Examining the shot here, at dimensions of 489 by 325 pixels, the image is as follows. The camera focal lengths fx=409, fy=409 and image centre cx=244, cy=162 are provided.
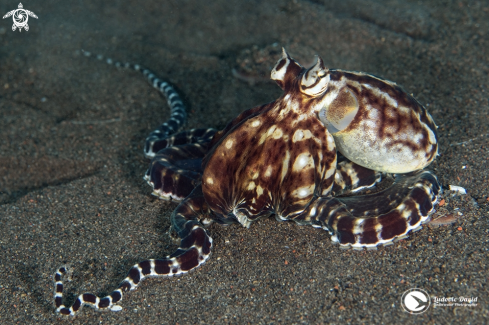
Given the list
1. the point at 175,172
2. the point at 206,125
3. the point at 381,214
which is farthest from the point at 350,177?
the point at 206,125

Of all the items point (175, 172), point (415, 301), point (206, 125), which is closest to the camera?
point (415, 301)

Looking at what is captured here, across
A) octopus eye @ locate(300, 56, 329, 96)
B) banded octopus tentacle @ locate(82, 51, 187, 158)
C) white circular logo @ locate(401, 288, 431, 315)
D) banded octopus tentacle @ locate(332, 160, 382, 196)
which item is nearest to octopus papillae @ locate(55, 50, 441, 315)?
octopus eye @ locate(300, 56, 329, 96)

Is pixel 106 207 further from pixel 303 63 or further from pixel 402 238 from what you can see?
Result: pixel 303 63

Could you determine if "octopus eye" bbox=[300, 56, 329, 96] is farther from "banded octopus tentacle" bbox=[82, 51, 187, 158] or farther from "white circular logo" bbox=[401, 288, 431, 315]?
"banded octopus tentacle" bbox=[82, 51, 187, 158]

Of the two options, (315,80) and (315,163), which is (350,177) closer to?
(315,163)

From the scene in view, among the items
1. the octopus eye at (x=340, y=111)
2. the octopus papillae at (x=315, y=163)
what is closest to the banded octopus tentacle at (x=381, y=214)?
the octopus papillae at (x=315, y=163)
